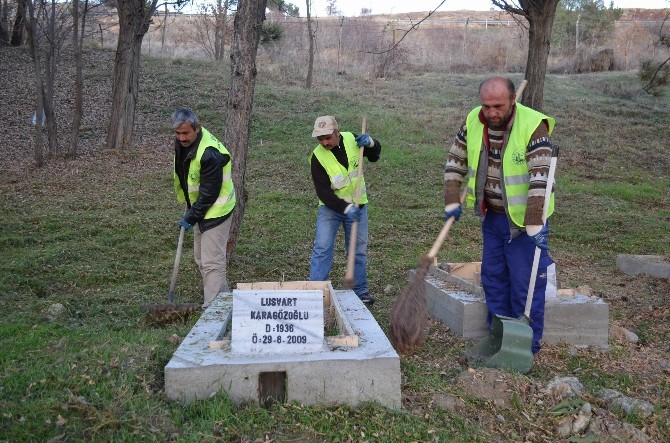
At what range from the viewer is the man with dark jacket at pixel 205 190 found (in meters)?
6.18

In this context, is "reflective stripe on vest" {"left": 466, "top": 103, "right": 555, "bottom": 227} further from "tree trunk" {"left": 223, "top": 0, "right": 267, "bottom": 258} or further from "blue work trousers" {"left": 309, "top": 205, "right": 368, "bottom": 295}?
"tree trunk" {"left": 223, "top": 0, "right": 267, "bottom": 258}

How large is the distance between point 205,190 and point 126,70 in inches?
393

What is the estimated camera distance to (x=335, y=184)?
654cm

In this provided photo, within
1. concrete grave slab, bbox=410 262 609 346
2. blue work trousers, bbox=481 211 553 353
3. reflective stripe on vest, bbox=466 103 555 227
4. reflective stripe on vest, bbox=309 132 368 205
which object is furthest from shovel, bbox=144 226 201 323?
reflective stripe on vest, bbox=466 103 555 227

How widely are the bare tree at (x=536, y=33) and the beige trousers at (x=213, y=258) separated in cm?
603

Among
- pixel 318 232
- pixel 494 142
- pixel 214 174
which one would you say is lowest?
pixel 318 232

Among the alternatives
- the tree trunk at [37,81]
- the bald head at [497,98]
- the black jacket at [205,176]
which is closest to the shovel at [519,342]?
the bald head at [497,98]

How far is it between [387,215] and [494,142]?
6213mm

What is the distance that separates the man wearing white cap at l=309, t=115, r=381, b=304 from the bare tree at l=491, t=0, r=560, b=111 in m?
4.90

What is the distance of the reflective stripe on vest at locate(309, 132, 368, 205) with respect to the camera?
6.53m

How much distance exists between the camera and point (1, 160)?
14938 millimetres

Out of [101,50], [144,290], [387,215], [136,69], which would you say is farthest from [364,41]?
[144,290]

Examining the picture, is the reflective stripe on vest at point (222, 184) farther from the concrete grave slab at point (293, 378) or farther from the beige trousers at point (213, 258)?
the concrete grave slab at point (293, 378)

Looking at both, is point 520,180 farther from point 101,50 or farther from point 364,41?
point 364,41
